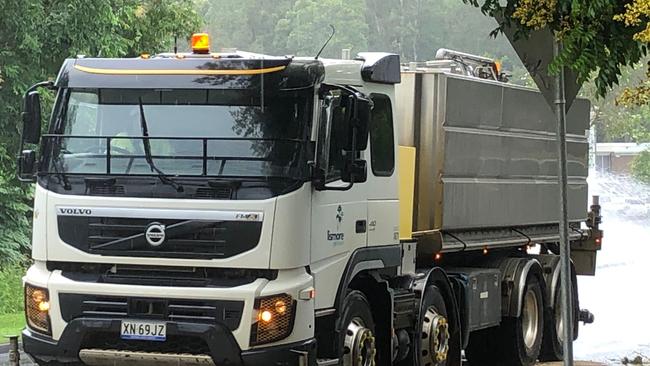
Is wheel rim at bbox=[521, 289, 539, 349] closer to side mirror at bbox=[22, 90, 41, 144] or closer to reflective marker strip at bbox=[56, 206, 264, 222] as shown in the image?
reflective marker strip at bbox=[56, 206, 264, 222]

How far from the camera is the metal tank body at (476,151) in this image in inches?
432

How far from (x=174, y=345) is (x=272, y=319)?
722 millimetres

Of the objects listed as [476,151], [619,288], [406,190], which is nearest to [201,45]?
[406,190]

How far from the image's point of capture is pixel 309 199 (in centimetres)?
812

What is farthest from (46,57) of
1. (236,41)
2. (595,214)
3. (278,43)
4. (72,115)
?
(72,115)

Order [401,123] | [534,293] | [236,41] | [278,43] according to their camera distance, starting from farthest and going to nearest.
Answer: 1. [236,41]
2. [278,43]
3. [534,293]
4. [401,123]

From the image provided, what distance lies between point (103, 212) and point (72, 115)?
871mm

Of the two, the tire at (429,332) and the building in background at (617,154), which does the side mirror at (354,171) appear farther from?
the building in background at (617,154)

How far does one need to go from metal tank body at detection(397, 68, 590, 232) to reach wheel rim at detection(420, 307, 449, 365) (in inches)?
34.4

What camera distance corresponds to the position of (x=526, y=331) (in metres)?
13.6

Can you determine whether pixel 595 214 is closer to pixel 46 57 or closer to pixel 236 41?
pixel 236 41

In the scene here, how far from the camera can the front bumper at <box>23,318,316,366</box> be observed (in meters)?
7.82

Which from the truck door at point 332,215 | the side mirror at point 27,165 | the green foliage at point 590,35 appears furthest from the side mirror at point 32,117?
the green foliage at point 590,35

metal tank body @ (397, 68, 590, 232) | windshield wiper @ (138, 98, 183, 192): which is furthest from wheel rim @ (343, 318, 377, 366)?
metal tank body @ (397, 68, 590, 232)
